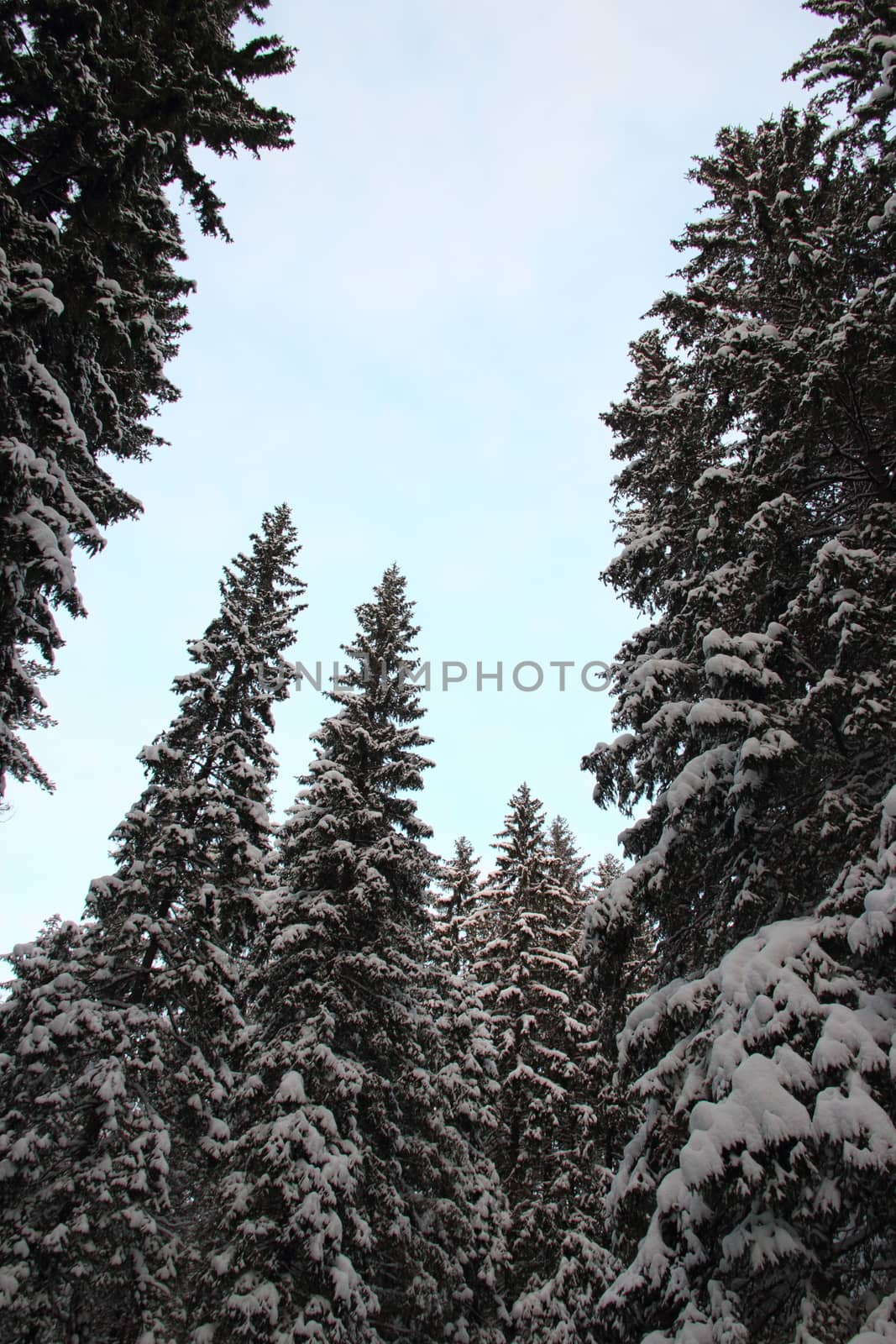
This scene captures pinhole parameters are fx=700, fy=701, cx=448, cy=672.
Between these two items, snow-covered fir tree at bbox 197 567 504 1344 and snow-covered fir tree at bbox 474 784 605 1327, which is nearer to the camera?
snow-covered fir tree at bbox 197 567 504 1344

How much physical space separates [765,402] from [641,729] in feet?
15.8

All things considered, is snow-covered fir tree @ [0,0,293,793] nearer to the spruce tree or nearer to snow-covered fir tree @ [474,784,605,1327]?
the spruce tree

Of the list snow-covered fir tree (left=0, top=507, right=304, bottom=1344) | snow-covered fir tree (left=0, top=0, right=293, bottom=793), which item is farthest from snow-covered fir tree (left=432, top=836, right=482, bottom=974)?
snow-covered fir tree (left=0, top=0, right=293, bottom=793)

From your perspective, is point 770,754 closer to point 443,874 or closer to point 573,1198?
point 443,874

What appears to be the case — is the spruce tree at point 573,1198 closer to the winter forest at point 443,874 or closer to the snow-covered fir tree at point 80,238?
the winter forest at point 443,874

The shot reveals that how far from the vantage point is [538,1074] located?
60.5 feet

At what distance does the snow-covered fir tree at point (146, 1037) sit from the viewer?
413 inches

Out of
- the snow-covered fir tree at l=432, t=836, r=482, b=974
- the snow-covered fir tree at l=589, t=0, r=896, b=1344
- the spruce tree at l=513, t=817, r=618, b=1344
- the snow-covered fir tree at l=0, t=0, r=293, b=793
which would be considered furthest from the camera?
the snow-covered fir tree at l=432, t=836, r=482, b=974

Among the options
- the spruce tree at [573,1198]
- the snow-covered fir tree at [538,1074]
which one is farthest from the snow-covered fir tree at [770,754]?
the snow-covered fir tree at [538,1074]

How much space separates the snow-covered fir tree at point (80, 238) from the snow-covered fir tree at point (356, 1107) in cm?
703

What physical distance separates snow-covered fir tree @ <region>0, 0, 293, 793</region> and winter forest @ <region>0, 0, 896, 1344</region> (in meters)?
0.05

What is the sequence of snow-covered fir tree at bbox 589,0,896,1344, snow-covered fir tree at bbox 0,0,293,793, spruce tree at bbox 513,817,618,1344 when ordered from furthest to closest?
spruce tree at bbox 513,817,618,1344, snow-covered fir tree at bbox 0,0,293,793, snow-covered fir tree at bbox 589,0,896,1344

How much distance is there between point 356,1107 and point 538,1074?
801cm

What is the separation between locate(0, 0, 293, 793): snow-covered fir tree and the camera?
23.5ft
